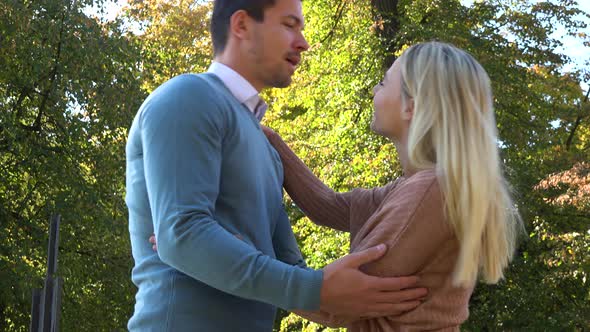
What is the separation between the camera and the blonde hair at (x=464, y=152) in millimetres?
2730

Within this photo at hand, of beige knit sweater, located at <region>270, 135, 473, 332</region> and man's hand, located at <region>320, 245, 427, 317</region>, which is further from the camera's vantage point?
beige knit sweater, located at <region>270, 135, 473, 332</region>

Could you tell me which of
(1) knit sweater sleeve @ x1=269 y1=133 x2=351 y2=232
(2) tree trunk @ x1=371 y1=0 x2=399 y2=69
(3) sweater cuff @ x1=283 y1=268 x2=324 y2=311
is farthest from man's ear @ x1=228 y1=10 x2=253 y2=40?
(2) tree trunk @ x1=371 y1=0 x2=399 y2=69

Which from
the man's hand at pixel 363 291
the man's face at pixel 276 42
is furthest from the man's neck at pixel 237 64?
the man's hand at pixel 363 291

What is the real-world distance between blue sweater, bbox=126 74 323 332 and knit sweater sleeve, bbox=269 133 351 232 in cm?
62

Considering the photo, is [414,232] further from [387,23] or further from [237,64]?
[387,23]

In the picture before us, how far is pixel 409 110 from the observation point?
9.78ft

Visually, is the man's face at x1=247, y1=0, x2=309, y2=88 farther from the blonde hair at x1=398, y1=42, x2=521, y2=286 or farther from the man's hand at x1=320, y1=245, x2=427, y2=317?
the man's hand at x1=320, y1=245, x2=427, y2=317

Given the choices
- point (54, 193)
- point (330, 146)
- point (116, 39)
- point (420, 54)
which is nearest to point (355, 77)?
point (330, 146)

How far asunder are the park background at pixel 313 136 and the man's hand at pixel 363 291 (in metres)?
13.2

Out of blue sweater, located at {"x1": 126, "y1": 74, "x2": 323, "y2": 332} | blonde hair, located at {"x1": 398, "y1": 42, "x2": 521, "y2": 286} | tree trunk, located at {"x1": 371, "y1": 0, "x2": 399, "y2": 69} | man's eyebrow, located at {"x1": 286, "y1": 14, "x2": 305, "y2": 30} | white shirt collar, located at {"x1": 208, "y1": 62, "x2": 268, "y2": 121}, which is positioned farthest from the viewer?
tree trunk, located at {"x1": 371, "y1": 0, "x2": 399, "y2": 69}

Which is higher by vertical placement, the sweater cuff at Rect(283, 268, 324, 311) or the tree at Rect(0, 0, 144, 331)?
the tree at Rect(0, 0, 144, 331)

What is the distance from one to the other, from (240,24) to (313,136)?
16327mm

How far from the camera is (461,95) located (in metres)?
2.86

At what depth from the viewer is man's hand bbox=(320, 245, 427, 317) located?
2.57 meters
